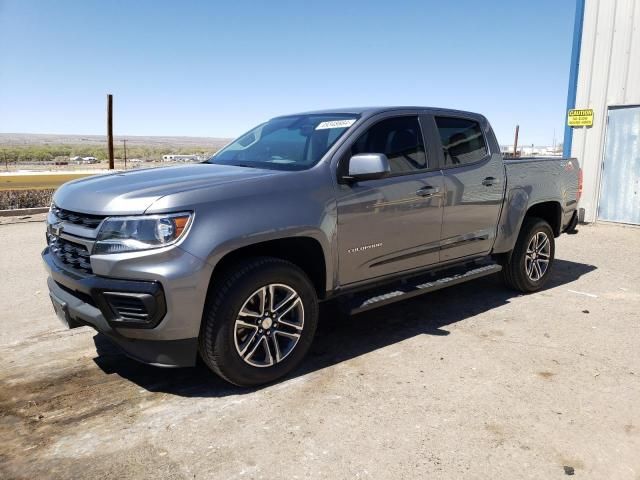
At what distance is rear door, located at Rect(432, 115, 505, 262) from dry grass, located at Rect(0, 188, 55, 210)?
37.9 ft

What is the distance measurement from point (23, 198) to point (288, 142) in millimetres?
11220

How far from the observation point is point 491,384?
3562mm

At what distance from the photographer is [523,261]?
18.5 feet

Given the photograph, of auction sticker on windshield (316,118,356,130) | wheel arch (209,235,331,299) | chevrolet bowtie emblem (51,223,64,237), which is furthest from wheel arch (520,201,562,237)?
chevrolet bowtie emblem (51,223,64,237)

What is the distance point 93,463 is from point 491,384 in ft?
8.09

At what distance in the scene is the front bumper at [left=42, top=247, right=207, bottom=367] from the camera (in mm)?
2977

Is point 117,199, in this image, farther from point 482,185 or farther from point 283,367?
point 482,185

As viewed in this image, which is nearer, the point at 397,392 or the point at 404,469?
the point at 404,469

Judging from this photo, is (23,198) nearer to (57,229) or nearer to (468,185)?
(57,229)

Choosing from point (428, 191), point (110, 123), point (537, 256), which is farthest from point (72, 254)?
point (110, 123)

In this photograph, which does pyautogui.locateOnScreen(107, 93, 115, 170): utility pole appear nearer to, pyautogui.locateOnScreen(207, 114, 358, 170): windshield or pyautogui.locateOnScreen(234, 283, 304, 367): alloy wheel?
pyautogui.locateOnScreen(207, 114, 358, 170): windshield

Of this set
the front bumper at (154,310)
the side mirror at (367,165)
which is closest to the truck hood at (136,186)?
the front bumper at (154,310)

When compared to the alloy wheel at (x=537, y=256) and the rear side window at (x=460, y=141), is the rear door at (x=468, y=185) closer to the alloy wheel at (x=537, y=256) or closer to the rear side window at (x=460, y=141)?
the rear side window at (x=460, y=141)

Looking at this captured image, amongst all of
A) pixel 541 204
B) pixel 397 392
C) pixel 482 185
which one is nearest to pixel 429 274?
pixel 482 185
